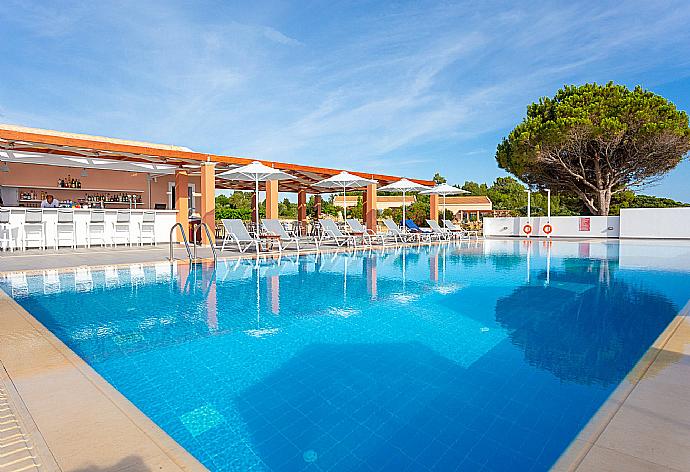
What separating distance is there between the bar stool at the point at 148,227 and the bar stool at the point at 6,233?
3.14m

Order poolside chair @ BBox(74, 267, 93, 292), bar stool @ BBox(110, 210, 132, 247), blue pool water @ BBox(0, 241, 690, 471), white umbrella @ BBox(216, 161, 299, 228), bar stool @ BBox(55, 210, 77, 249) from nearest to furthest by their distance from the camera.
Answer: blue pool water @ BBox(0, 241, 690, 471) → poolside chair @ BBox(74, 267, 93, 292) → bar stool @ BBox(55, 210, 77, 249) → white umbrella @ BBox(216, 161, 299, 228) → bar stool @ BBox(110, 210, 132, 247)

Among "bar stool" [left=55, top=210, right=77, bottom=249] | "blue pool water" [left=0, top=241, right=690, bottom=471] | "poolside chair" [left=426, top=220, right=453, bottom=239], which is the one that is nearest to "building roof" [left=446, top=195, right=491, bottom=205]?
"poolside chair" [left=426, top=220, right=453, bottom=239]

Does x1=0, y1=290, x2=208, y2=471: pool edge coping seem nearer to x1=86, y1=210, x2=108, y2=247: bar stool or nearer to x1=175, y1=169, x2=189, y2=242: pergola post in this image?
x1=86, y1=210, x2=108, y2=247: bar stool

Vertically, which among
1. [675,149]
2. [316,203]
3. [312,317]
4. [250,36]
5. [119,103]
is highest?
[250,36]

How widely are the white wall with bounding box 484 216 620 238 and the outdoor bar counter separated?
1622cm

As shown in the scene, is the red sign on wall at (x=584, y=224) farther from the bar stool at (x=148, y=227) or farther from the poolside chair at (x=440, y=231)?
the bar stool at (x=148, y=227)

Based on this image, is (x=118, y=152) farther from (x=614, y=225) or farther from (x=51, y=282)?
(x=614, y=225)

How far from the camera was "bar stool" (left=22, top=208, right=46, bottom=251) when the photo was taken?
1093cm

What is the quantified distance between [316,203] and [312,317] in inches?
754

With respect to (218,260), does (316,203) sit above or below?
above

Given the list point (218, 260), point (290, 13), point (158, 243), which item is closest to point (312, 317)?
point (218, 260)

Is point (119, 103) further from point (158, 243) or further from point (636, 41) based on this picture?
point (636, 41)

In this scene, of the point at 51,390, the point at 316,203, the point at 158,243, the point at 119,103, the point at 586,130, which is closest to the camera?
the point at 51,390

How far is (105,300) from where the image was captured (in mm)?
5551
